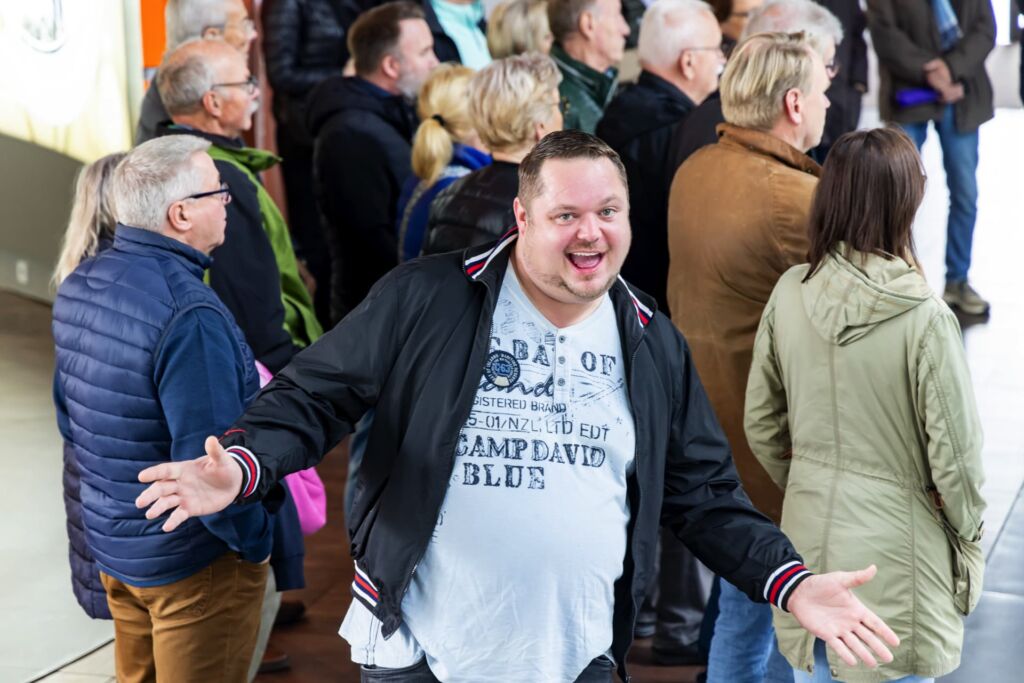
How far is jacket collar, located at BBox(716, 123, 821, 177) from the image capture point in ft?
11.4

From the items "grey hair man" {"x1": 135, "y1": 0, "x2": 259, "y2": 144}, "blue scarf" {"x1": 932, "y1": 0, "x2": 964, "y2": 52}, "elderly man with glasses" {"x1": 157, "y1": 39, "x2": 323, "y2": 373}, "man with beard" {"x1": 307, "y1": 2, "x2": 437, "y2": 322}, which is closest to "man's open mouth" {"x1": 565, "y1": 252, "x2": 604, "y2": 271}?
"elderly man with glasses" {"x1": 157, "y1": 39, "x2": 323, "y2": 373}

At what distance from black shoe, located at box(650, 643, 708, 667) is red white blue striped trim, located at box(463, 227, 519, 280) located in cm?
211

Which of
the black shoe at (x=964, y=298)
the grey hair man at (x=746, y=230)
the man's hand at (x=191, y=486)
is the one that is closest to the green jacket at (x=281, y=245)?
the grey hair man at (x=746, y=230)

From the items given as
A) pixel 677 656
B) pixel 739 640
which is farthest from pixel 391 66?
pixel 739 640

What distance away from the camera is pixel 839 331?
2982mm

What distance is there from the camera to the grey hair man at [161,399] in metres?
2.94

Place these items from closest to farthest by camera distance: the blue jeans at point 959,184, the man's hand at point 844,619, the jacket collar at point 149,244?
the man's hand at point 844,619, the jacket collar at point 149,244, the blue jeans at point 959,184

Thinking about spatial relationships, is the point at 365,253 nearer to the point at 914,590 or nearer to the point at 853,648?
the point at 914,590

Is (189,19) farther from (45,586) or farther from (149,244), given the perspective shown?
(149,244)

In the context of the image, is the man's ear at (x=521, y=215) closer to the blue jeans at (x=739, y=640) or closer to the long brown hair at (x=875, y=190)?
the long brown hair at (x=875, y=190)

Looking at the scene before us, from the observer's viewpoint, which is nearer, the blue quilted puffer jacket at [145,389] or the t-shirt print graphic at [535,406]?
the t-shirt print graphic at [535,406]

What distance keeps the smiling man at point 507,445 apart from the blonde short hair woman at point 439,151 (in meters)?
1.87

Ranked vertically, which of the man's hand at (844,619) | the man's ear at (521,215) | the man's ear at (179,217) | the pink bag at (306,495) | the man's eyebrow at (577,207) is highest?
the man's eyebrow at (577,207)

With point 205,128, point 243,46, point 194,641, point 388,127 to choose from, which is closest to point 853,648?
point 194,641
